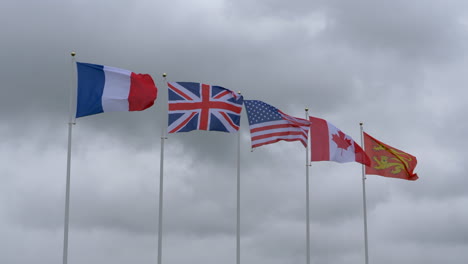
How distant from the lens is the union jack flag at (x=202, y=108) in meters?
44.4

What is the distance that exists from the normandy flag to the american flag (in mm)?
7091

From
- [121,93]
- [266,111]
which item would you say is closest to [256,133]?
[266,111]

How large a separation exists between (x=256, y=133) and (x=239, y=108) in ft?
7.01

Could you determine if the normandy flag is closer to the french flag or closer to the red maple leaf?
the red maple leaf

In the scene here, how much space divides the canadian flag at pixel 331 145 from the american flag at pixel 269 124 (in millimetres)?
1738

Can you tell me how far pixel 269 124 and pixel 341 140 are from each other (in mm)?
6041

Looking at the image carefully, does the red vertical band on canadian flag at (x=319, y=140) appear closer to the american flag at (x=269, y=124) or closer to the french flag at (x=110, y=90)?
the american flag at (x=269, y=124)

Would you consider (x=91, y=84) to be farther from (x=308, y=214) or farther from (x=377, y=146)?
(x=377, y=146)

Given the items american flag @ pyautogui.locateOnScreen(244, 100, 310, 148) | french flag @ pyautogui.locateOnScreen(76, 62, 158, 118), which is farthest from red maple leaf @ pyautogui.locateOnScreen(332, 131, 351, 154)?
french flag @ pyautogui.locateOnScreen(76, 62, 158, 118)

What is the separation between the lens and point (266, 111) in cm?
4884

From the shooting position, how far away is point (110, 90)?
42.1 meters

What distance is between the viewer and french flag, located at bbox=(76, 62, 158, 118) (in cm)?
4116

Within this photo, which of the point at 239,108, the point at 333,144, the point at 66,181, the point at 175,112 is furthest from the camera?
the point at 333,144

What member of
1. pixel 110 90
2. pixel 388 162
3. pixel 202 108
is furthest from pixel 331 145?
pixel 110 90
